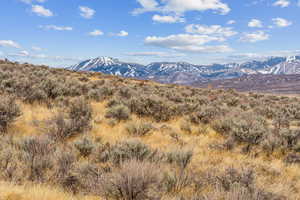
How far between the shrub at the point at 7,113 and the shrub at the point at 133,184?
172 inches

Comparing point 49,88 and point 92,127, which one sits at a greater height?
point 49,88

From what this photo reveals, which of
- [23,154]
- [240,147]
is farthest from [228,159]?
[23,154]

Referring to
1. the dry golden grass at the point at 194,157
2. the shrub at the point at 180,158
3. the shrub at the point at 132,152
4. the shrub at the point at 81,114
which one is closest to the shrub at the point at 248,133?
the dry golden grass at the point at 194,157

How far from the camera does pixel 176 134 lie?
754 cm

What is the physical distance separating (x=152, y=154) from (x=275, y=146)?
421 cm

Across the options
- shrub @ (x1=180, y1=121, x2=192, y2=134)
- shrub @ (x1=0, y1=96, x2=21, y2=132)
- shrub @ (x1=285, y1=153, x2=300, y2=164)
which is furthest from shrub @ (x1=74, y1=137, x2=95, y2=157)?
shrub @ (x1=285, y1=153, x2=300, y2=164)

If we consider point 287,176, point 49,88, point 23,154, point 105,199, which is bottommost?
point 287,176

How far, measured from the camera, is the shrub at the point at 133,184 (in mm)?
3059

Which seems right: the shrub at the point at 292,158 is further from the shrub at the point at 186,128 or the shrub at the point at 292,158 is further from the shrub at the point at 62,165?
the shrub at the point at 62,165

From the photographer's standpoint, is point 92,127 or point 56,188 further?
point 92,127

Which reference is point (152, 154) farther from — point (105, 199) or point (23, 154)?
point (23, 154)

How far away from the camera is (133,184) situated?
307 cm

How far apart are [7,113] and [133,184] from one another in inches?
201

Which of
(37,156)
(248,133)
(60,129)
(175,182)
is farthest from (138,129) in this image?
(37,156)
